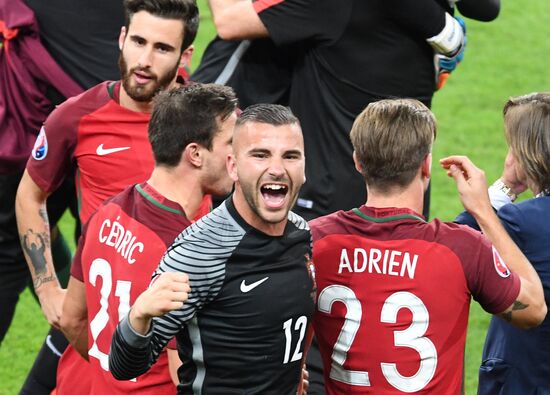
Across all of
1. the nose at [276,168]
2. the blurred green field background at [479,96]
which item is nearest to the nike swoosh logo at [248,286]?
the nose at [276,168]

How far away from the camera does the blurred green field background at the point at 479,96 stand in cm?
691

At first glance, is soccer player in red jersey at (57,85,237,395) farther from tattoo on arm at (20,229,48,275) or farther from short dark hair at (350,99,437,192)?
tattoo on arm at (20,229,48,275)

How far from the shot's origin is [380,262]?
12.2 feet

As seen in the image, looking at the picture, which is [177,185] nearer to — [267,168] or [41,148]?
[267,168]

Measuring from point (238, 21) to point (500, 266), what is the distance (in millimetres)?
1859

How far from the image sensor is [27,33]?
18.2 ft

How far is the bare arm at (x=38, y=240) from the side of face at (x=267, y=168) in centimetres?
148

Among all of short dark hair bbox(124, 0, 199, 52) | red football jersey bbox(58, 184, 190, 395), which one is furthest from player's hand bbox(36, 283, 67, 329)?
short dark hair bbox(124, 0, 199, 52)

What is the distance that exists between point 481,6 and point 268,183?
7.37 ft

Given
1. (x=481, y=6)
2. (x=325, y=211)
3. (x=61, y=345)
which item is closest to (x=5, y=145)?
(x=61, y=345)

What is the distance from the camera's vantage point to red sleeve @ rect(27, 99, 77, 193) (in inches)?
187

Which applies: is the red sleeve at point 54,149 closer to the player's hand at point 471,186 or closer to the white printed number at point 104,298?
the white printed number at point 104,298

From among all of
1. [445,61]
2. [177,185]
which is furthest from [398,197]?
[445,61]

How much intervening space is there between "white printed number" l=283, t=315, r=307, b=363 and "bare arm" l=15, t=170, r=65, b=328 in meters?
1.47
